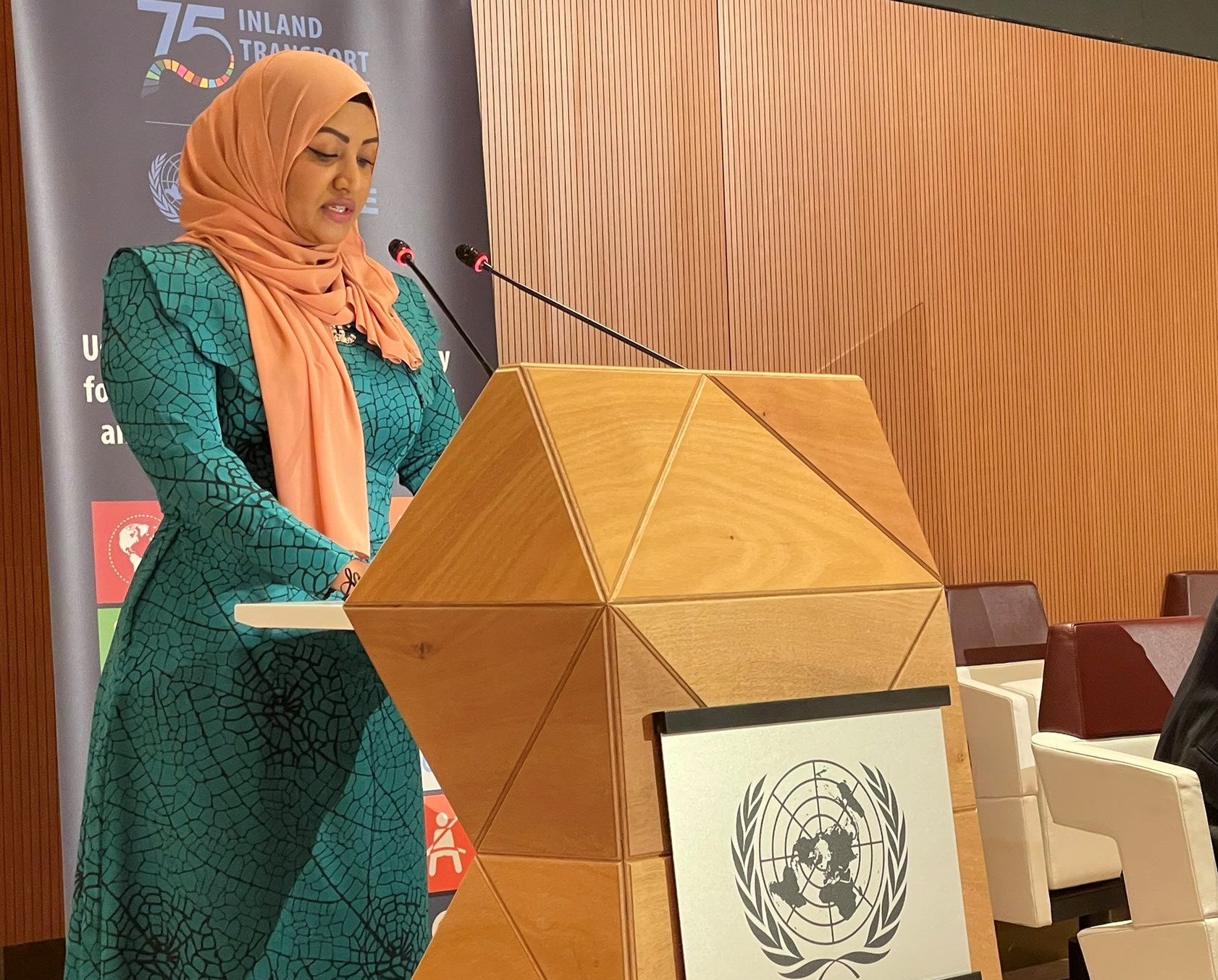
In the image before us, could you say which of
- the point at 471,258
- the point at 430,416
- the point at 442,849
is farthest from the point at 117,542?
the point at 430,416

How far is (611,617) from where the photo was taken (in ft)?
3.26

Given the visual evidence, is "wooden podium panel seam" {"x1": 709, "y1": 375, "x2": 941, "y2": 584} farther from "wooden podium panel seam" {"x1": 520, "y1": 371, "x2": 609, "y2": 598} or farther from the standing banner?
the standing banner

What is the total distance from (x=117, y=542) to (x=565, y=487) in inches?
90.8

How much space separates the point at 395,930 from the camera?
66.9 inches

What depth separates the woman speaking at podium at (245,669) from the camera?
160 cm

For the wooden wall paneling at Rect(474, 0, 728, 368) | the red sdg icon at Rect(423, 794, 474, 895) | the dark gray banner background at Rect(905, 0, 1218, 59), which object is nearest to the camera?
the red sdg icon at Rect(423, 794, 474, 895)

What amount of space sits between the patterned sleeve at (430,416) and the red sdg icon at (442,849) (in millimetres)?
1618

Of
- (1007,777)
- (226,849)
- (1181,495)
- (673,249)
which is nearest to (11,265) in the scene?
(673,249)

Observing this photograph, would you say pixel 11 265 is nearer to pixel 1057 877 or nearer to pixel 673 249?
pixel 673 249

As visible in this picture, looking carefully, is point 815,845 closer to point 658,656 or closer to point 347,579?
point 658,656

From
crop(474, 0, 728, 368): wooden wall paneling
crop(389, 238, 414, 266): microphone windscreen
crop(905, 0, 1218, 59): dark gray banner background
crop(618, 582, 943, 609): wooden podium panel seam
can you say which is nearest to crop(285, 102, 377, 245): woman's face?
crop(389, 238, 414, 266): microphone windscreen

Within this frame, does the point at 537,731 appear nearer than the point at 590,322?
Yes

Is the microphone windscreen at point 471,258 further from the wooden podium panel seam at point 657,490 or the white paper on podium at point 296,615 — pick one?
the wooden podium panel seam at point 657,490

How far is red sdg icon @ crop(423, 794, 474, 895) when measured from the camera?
11.1 ft
